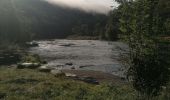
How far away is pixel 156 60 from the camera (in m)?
17.3

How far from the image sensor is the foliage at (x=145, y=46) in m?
17.1

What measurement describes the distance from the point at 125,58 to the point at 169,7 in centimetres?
338

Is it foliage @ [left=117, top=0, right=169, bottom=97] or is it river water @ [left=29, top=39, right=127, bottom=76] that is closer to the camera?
foliage @ [left=117, top=0, right=169, bottom=97]

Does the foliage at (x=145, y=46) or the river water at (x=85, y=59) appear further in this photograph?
the river water at (x=85, y=59)

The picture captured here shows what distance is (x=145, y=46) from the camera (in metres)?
Answer: 17.1

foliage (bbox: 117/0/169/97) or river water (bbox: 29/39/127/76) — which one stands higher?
foliage (bbox: 117/0/169/97)

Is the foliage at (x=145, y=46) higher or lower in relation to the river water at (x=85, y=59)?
higher

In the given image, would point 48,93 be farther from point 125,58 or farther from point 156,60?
point 156,60

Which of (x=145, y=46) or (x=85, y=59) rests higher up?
(x=145, y=46)

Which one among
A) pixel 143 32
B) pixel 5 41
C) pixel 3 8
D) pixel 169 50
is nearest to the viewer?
pixel 143 32

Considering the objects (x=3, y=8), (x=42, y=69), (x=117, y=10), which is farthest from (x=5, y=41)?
(x=117, y=10)

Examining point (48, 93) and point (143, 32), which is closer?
point (143, 32)

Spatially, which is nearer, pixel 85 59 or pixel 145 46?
pixel 145 46

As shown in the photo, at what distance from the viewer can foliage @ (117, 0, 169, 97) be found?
56.1 ft
